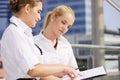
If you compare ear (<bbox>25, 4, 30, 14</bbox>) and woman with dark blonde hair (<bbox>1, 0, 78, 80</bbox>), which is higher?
ear (<bbox>25, 4, 30, 14</bbox>)

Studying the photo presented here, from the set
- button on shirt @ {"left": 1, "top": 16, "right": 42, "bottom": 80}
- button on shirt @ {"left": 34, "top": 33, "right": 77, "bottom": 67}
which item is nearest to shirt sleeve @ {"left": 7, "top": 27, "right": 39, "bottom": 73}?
button on shirt @ {"left": 1, "top": 16, "right": 42, "bottom": 80}

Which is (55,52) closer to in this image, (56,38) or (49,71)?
(56,38)

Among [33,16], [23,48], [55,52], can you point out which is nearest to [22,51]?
[23,48]

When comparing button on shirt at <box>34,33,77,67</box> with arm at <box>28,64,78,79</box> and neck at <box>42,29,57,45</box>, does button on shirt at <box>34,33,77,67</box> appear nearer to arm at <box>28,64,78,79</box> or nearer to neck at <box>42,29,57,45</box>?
neck at <box>42,29,57,45</box>

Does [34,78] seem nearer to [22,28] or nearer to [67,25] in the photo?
[22,28]

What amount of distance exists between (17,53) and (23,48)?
0.02 metres

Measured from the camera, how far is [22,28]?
966 mm

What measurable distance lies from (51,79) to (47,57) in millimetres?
177

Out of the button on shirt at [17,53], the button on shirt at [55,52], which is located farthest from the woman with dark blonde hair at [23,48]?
the button on shirt at [55,52]

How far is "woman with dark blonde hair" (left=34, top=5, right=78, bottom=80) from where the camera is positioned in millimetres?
1156

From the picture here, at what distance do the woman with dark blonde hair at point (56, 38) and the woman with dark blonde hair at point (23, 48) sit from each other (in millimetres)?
176

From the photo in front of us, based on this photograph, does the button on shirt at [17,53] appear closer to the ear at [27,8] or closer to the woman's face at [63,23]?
the ear at [27,8]

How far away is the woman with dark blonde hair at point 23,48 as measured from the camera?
3.02 feet

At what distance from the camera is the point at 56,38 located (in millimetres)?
1221
